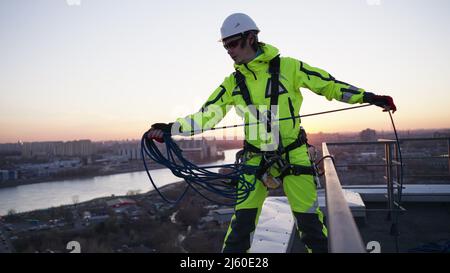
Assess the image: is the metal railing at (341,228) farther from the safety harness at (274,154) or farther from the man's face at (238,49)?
the man's face at (238,49)

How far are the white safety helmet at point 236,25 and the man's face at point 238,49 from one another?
0.04 meters

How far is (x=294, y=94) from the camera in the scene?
6.66 ft

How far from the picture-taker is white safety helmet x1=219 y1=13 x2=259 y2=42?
2.08 m

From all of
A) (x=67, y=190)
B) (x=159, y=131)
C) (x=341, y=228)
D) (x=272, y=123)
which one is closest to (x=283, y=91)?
(x=272, y=123)

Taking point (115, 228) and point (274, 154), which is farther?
point (115, 228)

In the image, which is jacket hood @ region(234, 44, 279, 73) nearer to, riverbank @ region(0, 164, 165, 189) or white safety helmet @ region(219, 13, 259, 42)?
white safety helmet @ region(219, 13, 259, 42)

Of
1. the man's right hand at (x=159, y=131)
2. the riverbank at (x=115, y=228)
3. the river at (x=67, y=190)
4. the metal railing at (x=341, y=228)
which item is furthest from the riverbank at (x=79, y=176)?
the metal railing at (x=341, y=228)

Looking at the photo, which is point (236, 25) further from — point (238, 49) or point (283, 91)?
point (283, 91)

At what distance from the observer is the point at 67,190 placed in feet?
109

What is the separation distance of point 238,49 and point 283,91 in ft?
1.20

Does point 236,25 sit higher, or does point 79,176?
point 236,25

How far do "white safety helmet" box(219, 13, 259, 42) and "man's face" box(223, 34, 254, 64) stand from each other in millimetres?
36
